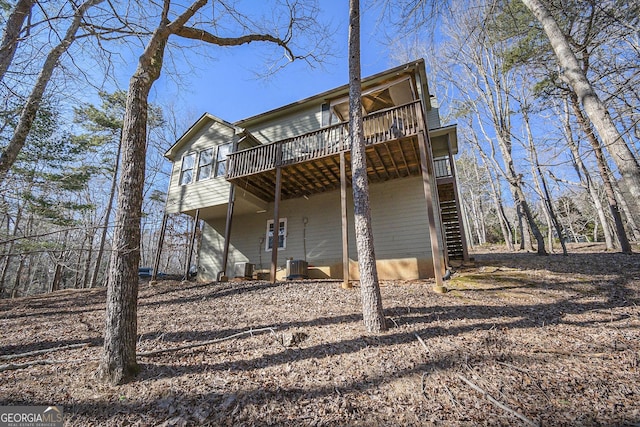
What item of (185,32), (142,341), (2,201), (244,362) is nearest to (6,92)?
(2,201)

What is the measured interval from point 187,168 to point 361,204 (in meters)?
10.9

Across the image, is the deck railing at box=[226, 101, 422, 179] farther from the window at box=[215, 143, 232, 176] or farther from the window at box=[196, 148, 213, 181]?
the window at box=[196, 148, 213, 181]

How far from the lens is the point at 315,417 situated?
2.62 metres

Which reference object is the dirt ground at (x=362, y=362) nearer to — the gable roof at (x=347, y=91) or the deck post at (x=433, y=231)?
the deck post at (x=433, y=231)

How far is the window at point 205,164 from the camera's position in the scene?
12273 mm

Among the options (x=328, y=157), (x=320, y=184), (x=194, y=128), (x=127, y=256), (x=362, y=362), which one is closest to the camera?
(x=362, y=362)

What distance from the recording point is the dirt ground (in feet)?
8.64

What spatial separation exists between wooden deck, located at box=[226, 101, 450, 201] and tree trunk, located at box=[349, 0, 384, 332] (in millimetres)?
2774

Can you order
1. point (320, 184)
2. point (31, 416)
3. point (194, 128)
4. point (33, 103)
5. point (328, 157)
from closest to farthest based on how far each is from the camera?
point (31, 416), point (33, 103), point (328, 157), point (320, 184), point (194, 128)

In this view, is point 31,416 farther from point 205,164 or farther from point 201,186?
point 205,164

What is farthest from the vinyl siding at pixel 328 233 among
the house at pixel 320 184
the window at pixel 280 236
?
the window at pixel 280 236

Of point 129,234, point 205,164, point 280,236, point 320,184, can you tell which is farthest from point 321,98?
point 129,234

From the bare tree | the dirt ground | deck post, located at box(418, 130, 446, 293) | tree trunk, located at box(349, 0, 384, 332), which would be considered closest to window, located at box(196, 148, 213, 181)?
the dirt ground

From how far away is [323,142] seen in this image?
9055mm
